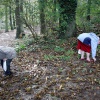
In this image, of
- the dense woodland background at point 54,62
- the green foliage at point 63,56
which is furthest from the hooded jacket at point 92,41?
the green foliage at point 63,56

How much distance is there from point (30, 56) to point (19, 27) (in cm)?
867

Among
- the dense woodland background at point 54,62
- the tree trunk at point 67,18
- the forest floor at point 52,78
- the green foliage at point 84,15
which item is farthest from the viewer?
the green foliage at point 84,15

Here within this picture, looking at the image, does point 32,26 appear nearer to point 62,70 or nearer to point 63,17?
point 63,17

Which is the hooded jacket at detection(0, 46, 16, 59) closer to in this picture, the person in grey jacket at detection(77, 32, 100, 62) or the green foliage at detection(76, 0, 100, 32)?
the person in grey jacket at detection(77, 32, 100, 62)

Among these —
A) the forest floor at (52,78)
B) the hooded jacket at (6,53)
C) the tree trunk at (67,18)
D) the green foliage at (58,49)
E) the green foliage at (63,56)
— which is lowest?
the forest floor at (52,78)

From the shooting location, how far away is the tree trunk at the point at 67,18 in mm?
12719

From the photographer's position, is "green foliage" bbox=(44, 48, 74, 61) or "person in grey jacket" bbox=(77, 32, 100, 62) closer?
"person in grey jacket" bbox=(77, 32, 100, 62)

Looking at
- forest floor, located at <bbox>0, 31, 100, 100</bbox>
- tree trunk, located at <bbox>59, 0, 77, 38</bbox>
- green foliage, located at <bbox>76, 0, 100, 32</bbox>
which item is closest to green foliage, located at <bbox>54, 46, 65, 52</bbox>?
forest floor, located at <bbox>0, 31, 100, 100</bbox>

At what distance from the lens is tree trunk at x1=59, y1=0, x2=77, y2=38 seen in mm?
12719

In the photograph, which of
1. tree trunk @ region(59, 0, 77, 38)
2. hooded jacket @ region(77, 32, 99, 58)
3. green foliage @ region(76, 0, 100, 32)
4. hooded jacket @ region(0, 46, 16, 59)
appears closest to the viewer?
hooded jacket @ region(0, 46, 16, 59)

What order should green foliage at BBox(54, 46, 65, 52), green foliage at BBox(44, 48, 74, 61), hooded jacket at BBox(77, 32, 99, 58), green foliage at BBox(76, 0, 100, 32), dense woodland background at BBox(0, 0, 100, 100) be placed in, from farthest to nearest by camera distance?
green foliage at BBox(76, 0, 100, 32) < green foliage at BBox(54, 46, 65, 52) < green foliage at BBox(44, 48, 74, 61) < hooded jacket at BBox(77, 32, 99, 58) < dense woodland background at BBox(0, 0, 100, 100)

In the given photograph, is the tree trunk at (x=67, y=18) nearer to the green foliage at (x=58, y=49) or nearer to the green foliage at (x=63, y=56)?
the green foliage at (x=58, y=49)

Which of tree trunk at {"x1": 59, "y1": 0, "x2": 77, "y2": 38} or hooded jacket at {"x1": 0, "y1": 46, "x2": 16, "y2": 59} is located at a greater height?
tree trunk at {"x1": 59, "y1": 0, "x2": 77, "y2": 38}

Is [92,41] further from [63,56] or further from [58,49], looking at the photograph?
[58,49]
